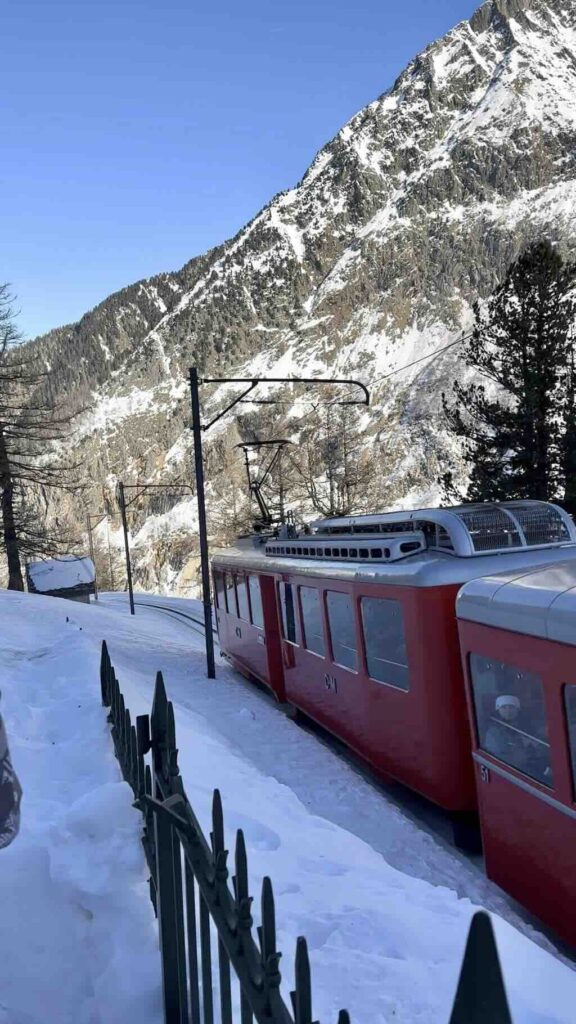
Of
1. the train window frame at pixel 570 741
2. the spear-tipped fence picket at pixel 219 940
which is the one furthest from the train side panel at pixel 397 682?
the spear-tipped fence picket at pixel 219 940

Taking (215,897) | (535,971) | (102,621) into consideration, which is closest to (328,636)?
(535,971)

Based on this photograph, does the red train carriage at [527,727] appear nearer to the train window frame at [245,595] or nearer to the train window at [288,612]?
the train window at [288,612]

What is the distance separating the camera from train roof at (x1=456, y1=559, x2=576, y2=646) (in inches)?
190

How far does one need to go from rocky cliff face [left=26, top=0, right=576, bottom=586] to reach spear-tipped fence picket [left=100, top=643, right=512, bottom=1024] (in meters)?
81.4

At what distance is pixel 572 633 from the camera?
15.3 ft

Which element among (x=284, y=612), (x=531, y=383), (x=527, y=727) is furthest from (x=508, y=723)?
(x=531, y=383)

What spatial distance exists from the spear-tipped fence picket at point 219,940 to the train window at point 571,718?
2522 millimetres

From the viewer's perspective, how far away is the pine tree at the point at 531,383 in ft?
65.7

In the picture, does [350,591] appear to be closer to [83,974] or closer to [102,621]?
[83,974]

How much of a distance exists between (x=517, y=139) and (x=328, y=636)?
15378 cm

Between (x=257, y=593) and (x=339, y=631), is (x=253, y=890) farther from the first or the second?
(x=257, y=593)

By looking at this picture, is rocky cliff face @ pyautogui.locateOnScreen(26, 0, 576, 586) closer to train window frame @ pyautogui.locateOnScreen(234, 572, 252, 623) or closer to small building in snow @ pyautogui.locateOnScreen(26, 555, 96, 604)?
small building in snow @ pyautogui.locateOnScreen(26, 555, 96, 604)

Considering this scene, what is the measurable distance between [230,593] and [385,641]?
9166 mm

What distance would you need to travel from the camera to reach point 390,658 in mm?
7781
